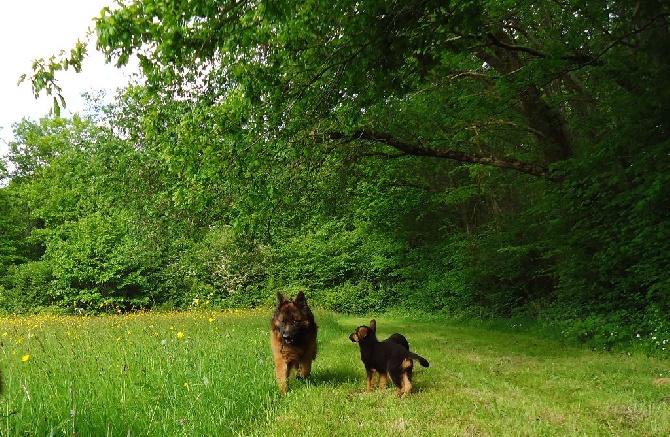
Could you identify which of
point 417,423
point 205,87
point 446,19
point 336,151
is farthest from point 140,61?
point 336,151

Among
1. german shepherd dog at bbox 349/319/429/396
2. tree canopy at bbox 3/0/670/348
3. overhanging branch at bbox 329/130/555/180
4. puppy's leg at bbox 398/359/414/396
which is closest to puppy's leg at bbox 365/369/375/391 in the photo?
german shepherd dog at bbox 349/319/429/396

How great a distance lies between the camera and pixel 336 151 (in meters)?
14.0

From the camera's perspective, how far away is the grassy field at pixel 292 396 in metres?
4.17

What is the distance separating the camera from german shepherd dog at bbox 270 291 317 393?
6.29 meters

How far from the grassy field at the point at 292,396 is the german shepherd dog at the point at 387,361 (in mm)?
175

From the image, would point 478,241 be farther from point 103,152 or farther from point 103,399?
point 103,399

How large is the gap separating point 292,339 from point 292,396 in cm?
78

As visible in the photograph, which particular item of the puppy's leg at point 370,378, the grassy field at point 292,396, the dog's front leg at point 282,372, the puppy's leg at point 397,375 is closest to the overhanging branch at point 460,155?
the grassy field at point 292,396

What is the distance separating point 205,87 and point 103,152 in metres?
6.90

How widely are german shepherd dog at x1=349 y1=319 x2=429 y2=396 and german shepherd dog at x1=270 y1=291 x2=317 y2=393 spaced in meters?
0.69

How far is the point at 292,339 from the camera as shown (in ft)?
20.6

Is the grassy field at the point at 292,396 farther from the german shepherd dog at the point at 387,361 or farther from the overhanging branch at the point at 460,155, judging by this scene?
the overhanging branch at the point at 460,155

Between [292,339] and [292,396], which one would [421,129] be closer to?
[292,339]

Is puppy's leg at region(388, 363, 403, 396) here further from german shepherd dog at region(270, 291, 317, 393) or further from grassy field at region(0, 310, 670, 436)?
german shepherd dog at region(270, 291, 317, 393)
